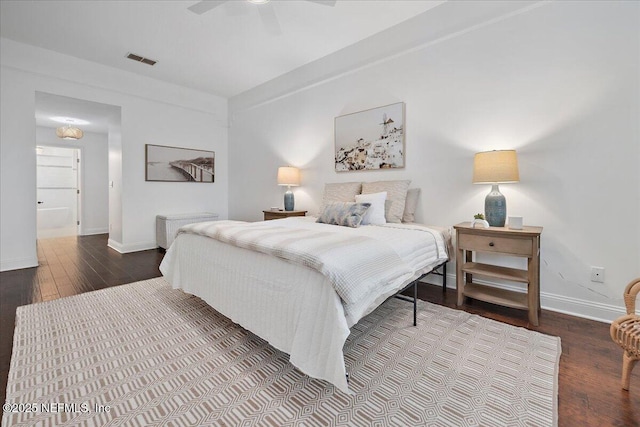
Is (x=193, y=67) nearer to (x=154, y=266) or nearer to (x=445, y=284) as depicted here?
(x=154, y=266)

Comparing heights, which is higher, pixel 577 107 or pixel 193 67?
pixel 193 67

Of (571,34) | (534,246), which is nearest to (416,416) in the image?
(534,246)

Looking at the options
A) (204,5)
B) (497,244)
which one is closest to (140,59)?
(204,5)

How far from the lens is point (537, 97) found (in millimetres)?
2389

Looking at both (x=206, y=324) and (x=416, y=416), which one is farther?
(x=206, y=324)

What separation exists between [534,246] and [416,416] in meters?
1.53

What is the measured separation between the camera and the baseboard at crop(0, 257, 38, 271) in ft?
11.4

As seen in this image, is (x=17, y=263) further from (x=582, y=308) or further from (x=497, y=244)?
(x=582, y=308)

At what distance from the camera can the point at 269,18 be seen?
2.88 metres

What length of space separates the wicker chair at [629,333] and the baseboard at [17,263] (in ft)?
18.4

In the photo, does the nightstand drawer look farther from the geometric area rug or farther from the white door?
the white door

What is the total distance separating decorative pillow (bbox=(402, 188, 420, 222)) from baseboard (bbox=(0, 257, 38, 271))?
473 centimetres

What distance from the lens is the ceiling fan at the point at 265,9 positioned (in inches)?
91.4

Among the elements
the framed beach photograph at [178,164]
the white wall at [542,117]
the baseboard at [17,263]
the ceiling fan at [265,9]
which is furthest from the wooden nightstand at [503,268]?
the baseboard at [17,263]
